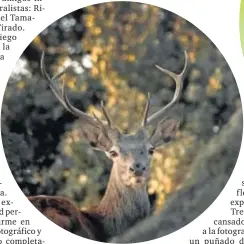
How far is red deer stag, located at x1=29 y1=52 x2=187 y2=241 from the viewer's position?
680 centimetres

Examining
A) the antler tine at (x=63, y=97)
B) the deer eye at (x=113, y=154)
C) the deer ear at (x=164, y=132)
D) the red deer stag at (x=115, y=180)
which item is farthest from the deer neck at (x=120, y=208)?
the antler tine at (x=63, y=97)

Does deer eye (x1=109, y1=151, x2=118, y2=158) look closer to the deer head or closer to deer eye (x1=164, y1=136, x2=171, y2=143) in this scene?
the deer head

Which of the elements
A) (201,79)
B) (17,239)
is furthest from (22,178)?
(201,79)

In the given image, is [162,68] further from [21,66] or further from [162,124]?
[21,66]

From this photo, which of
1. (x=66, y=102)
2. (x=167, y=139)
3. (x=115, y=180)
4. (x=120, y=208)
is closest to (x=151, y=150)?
(x=167, y=139)

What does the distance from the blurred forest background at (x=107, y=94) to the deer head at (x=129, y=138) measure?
42mm

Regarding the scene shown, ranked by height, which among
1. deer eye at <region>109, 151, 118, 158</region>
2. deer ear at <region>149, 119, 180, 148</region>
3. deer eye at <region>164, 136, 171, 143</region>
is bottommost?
deer eye at <region>109, 151, 118, 158</region>

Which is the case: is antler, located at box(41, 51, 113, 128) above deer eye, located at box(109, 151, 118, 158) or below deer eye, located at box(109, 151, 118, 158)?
above

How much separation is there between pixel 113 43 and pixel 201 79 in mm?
602

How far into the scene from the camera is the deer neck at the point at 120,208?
6.88 m

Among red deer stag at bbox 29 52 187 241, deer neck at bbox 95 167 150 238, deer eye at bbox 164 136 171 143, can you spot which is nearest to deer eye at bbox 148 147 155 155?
red deer stag at bbox 29 52 187 241

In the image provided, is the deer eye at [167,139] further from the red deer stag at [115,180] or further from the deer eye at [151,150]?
the deer eye at [151,150]

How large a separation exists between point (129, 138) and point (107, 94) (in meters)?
0.32

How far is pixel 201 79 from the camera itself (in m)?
6.98
